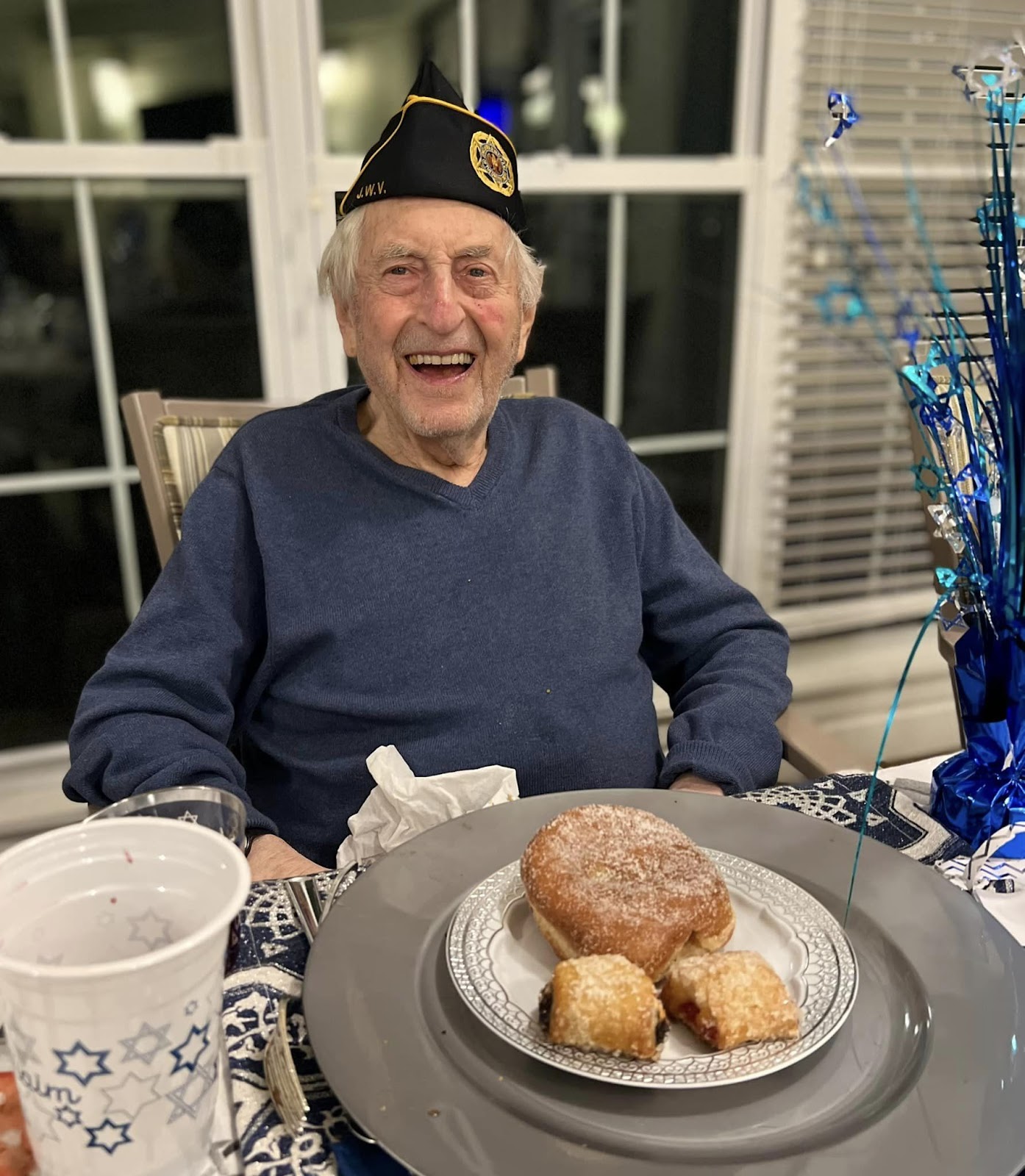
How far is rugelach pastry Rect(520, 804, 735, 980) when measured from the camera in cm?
72

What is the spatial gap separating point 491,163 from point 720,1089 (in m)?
1.08

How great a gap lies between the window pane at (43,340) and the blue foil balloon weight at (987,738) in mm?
1760

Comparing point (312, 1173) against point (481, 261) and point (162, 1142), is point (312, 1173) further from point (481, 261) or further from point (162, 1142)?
point (481, 261)

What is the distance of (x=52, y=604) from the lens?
2.21 meters

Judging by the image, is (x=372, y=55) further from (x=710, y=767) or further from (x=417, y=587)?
(x=710, y=767)

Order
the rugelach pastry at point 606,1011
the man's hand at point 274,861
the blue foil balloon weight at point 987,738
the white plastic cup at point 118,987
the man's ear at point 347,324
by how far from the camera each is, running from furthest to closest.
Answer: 1. the man's ear at point 347,324
2. the man's hand at point 274,861
3. the blue foil balloon weight at point 987,738
4. the rugelach pastry at point 606,1011
5. the white plastic cup at point 118,987

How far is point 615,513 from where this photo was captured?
4.67 ft

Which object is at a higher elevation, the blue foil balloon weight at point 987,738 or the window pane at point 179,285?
the window pane at point 179,285

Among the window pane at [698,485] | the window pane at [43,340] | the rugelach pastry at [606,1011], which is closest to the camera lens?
the rugelach pastry at [606,1011]

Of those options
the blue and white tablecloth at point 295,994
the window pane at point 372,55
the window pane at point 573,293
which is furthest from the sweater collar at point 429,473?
the window pane at point 573,293

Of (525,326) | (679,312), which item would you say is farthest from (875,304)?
(525,326)

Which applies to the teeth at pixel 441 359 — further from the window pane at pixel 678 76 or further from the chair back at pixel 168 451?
the window pane at pixel 678 76

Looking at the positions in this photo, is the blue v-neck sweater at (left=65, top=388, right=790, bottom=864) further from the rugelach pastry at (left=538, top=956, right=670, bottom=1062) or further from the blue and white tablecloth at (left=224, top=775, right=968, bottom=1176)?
the rugelach pastry at (left=538, top=956, right=670, bottom=1062)

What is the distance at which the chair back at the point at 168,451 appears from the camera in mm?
1439
